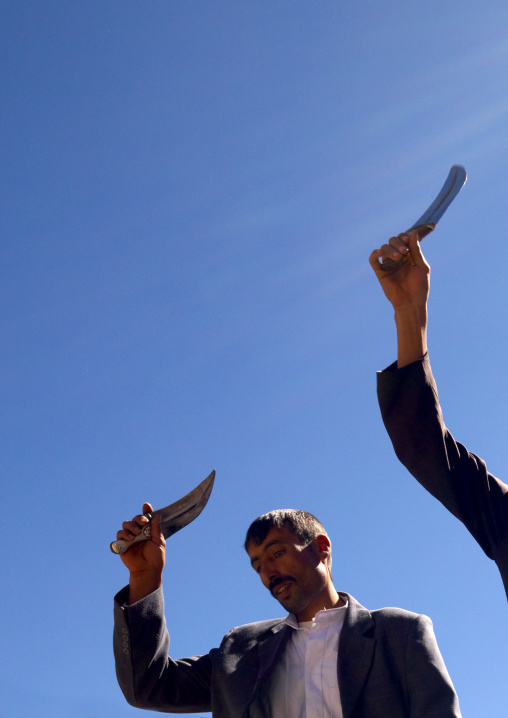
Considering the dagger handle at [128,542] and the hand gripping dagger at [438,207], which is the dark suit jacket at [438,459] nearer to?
the hand gripping dagger at [438,207]

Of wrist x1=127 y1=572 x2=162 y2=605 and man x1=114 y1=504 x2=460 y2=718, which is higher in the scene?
wrist x1=127 y1=572 x2=162 y2=605

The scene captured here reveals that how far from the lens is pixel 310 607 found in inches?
206

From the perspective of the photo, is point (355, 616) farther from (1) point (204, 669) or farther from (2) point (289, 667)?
(1) point (204, 669)

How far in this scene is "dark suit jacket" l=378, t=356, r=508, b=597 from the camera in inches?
165

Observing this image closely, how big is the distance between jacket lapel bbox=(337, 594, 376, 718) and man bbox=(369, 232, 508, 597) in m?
1.00

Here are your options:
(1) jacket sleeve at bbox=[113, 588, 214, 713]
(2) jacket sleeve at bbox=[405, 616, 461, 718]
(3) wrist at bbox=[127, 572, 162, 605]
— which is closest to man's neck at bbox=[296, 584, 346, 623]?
(2) jacket sleeve at bbox=[405, 616, 461, 718]

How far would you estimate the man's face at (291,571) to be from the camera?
16.9 feet

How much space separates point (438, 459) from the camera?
4344 mm

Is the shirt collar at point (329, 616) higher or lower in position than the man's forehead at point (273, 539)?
lower

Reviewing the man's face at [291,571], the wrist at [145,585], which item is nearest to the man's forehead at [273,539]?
the man's face at [291,571]

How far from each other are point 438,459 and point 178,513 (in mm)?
1891

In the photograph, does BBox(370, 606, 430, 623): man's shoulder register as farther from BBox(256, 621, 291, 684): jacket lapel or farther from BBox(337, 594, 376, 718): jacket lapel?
BBox(256, 621, 291, 684): jacket lapel

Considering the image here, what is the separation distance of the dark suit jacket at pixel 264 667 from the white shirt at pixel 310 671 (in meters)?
0.07

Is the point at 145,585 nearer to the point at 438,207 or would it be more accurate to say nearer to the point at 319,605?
the point at 319,605
